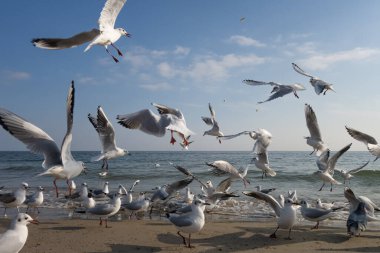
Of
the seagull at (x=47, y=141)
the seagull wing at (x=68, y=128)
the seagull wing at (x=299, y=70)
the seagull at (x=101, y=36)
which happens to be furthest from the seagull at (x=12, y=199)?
the seagull wing at (x=299, y=70)

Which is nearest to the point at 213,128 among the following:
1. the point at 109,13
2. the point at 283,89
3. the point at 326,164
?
the point at 283,89

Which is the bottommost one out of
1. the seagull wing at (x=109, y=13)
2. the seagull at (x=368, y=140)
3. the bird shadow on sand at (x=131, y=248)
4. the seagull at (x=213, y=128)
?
the bird shadow on sand at (x=131, y=248)

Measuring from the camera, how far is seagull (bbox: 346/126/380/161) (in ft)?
33.9

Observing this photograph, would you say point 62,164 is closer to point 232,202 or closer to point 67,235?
point 67,235

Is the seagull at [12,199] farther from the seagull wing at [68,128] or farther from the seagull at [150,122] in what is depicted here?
the seagull at [150,122]

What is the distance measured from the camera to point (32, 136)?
24.9 feet

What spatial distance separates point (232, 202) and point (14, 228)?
7.46m

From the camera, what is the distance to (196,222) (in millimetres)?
6699

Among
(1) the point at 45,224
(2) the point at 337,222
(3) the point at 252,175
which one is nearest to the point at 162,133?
(1) the point at 45,224

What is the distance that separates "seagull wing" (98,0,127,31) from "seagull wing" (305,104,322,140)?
572cm

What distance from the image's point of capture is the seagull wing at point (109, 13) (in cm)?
752

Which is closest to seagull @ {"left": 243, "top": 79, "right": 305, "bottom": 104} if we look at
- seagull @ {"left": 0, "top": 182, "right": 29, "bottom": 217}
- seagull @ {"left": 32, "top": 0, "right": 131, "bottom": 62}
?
seagull @ {"left": 32, "top": 0, "right": 131, "bottom": 62}

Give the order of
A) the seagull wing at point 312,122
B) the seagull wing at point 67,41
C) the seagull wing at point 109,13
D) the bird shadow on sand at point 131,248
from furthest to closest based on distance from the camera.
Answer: the seagull wing at point 312,122, the seagull wing at point 109,13, the seagull wing at point 67,41, the bird shadow on sand at point 131,248

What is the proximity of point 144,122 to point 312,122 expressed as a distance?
5.03 meters
